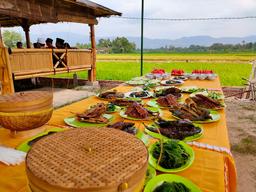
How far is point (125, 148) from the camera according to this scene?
0.70 metres

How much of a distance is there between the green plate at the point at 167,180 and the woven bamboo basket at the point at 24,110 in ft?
2.57

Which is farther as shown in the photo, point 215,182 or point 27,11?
point 27,11

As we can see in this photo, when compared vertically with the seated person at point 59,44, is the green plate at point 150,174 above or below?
below

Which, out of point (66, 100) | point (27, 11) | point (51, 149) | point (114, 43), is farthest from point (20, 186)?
point (114, 43)

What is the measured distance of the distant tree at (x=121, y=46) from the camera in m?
45.3

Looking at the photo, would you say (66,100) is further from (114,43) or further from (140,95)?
(114,43)

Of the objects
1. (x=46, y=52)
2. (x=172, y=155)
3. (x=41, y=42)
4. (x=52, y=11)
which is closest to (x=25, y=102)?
(x=172, y=155)

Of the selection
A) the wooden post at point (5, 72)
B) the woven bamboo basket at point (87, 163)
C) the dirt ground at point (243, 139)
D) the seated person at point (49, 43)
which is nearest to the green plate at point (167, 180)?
the woven bamboo basket at point (87, 163)

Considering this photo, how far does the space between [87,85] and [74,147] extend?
837 cm

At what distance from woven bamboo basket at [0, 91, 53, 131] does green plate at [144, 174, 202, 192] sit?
0.78 metres

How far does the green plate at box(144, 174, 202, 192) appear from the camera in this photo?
2.66 ft

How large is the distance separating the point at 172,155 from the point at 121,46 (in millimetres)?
47083

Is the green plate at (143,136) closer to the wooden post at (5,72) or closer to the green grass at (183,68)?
the wooden post at (5,72)

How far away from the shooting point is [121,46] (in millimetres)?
46562
